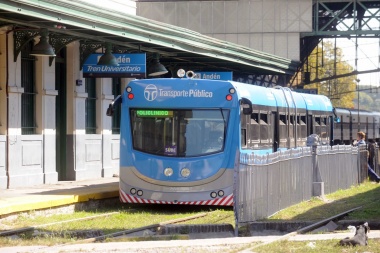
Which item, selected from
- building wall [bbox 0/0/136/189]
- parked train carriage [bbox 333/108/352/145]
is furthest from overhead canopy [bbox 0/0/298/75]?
parked train carriage [bbox 333/108/352/145]

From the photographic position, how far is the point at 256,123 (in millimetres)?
22562

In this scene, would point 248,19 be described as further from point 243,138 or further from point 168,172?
point 168,172

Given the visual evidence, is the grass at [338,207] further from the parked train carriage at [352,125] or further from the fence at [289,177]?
the parked train carriage at [352,125]

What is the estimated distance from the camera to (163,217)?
19.7 metres

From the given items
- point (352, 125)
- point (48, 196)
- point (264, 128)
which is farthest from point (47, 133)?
point (352, 125)

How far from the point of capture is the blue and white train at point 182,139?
20.4 meters

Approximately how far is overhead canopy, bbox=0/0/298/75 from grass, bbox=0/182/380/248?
14.1 feet

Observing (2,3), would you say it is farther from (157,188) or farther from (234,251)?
(234,251)

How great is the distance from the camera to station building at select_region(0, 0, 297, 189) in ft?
77.8

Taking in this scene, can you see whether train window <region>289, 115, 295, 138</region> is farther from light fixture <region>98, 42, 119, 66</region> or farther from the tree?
the tree

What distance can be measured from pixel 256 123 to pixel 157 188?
3.23m

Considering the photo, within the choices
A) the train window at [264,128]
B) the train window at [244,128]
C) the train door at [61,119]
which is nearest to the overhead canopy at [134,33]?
the train door at [61,119]

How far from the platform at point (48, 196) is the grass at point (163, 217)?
0.22 metres

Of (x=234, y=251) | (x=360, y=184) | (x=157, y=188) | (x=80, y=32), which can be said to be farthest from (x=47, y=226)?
(x=360, y=184)
